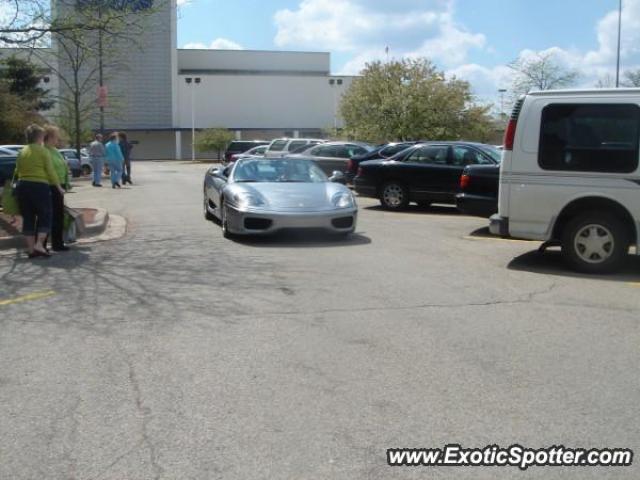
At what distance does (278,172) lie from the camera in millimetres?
12078

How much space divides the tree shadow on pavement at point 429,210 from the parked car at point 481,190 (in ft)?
13.8

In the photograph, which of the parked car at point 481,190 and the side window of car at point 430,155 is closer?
the parked car at point 481,190

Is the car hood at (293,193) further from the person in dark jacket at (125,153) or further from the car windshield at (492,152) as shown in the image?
the person in dark jacket at (125,153)

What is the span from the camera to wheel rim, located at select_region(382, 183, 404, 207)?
1580 centimetres

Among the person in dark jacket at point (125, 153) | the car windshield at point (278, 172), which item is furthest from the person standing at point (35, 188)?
the person in dark jacket at point (125, 153)

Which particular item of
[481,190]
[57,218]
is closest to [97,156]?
[57,218]

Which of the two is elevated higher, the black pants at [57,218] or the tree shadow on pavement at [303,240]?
the black pants at [57,218]

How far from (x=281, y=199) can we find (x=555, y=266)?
4079mm

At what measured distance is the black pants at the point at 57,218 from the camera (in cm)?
968

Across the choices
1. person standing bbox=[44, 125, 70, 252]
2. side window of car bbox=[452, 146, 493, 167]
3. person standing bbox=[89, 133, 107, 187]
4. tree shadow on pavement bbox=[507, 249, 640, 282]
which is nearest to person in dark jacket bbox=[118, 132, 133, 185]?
person standing bbox=[89, 133, 107, 187]

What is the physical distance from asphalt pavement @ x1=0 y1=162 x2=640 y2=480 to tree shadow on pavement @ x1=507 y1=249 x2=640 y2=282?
0.22ft

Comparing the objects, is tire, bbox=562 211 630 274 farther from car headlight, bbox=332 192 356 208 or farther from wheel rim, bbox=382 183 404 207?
wheel rim, bbox=382 183 404 207

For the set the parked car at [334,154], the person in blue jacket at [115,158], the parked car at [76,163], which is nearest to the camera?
the person in blue jacket at [115,158]

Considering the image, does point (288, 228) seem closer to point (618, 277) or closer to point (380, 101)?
point (618, 277)
